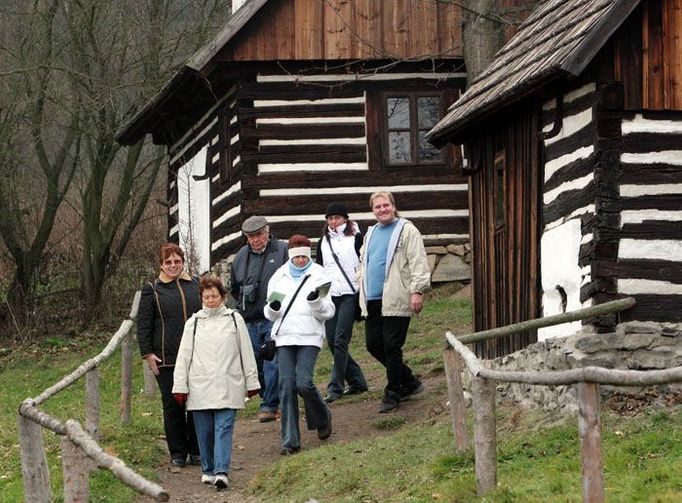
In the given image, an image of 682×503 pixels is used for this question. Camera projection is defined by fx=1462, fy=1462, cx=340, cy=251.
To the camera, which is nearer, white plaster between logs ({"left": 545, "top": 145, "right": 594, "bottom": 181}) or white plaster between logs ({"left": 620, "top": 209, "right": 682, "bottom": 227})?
white plaster between logs ({"left": 620, "top": 209, "right": 682, "bottom": 227})

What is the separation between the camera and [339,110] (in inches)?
824

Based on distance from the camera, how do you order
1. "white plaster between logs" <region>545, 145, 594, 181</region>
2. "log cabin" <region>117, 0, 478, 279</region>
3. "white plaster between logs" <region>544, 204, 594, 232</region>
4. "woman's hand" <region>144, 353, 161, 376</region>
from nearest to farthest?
"white plaster between logs" <region>544, 204, 594, 232</region>, "white plaster between logs" <region>545, 145, 594, 181</region>, "woman's hand" <region>144, 353, 161, 376</region>, "log cabin" <region>117, 0, 478, 279</region>

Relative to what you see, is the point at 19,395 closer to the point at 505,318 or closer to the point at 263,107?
the point at 263,107

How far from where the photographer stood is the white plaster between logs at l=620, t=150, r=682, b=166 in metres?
10.7

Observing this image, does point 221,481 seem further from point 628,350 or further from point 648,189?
point 648,189

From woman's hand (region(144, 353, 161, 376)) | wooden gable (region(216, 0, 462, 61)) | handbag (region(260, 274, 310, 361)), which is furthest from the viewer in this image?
wooden gable (region(216, 0, 462, 61))

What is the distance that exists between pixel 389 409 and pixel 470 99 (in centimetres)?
329

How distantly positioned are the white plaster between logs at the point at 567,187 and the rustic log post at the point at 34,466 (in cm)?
461

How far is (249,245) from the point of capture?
42.0ft

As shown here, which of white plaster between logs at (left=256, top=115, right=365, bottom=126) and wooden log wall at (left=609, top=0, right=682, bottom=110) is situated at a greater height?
white plaster between logs at (left=256, top=115, right=365, bottom=126)

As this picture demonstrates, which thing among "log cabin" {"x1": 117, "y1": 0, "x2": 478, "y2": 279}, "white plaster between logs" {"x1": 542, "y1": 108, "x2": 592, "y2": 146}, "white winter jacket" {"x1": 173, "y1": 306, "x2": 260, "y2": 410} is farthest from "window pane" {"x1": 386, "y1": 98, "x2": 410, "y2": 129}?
"white winter jacket" {"x1": 173, "y1": 306, "x2": 260, "y2": 410}

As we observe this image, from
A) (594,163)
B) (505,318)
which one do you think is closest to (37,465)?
(594,163)

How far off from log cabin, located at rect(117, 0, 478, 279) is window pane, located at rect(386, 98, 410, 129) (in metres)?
0.01

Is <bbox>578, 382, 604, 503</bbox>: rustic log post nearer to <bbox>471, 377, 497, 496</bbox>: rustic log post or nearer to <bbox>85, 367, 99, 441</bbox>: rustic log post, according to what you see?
<bbox>471, 377, 497, 496</bbox>: rustic log post
